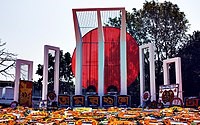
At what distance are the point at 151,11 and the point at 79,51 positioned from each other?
39.6ft

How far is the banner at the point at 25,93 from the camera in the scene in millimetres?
14219

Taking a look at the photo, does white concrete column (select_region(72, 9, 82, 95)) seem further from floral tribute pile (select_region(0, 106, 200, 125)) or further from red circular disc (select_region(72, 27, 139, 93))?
floral tribute pile (select_region(0, 106, 200, 125))

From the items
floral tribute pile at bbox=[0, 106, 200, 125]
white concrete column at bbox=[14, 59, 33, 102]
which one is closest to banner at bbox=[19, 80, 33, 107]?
white concrete column at bbox=[14, 59, 33, 102]

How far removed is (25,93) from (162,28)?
→ 16.7m

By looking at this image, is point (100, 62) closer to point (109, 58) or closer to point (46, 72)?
point (46, 72)

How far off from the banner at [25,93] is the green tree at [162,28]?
601 inches

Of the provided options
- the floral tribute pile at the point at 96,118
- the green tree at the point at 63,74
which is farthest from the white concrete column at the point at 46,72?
the green tree at the point at 63,74

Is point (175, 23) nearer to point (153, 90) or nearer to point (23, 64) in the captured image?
point (153, 90)

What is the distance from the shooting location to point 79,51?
18.2 meters

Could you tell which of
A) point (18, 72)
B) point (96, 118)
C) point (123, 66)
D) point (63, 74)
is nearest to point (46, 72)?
point (18, 72)

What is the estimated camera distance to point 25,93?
14.5 meters

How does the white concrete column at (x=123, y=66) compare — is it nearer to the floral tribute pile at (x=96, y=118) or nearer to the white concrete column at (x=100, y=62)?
the white concrete column at (x=100, y=62)

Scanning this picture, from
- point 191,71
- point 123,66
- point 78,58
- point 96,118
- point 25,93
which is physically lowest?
point 96,118

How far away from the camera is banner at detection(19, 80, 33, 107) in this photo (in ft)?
46.6
